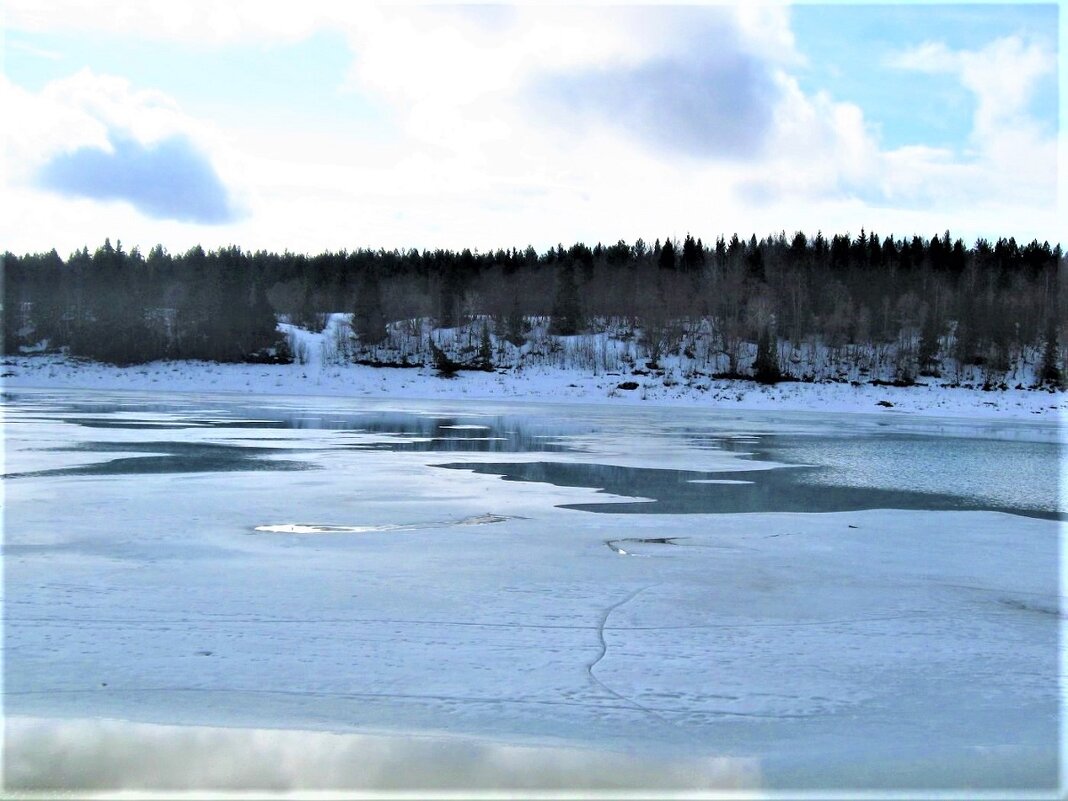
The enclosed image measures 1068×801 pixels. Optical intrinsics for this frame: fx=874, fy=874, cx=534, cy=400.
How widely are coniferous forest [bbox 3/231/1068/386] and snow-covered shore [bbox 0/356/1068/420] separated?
2.48 m

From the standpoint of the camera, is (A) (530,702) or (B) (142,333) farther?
(B) (142,333)

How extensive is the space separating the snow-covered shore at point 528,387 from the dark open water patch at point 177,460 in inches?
1120

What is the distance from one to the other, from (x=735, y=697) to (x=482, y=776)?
4.26 ft

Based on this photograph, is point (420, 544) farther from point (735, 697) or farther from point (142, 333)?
point (142, 333)

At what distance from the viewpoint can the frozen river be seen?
11.9ft

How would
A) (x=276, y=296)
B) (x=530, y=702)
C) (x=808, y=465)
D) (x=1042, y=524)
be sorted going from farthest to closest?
(x=276, y=296) → (x=808, y=465) → (x=1042, y=524) → (x=530, y=702)

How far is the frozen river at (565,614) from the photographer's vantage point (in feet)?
A: 11.9

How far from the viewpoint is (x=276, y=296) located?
8700 cm

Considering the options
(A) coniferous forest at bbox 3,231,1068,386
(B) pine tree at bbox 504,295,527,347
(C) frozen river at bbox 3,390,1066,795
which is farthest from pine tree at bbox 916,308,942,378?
(C) frozen river at bbox 3,390,1066,795

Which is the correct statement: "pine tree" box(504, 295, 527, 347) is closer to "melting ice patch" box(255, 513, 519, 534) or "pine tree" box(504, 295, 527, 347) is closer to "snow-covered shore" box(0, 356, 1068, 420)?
"snow-covered shore" box(0, 356, 1068, 420)

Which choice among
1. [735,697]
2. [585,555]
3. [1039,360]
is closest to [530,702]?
[735,697]

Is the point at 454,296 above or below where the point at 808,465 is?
above

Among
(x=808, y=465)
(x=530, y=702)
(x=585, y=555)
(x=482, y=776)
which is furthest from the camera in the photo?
(x=808, y=465)

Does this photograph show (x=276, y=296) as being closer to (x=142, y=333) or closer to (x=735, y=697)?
(x=142, y=333)
